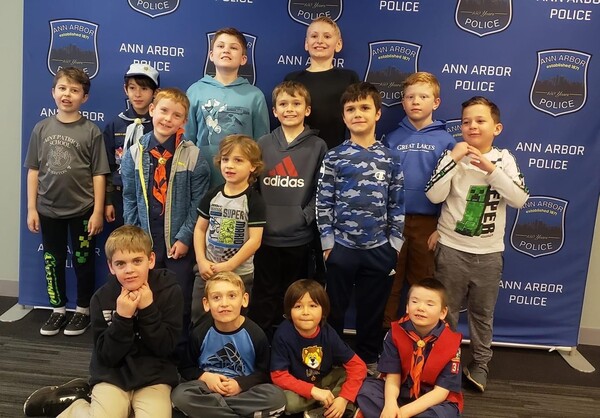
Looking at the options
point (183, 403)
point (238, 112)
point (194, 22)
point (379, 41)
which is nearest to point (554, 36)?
point (379, 41)

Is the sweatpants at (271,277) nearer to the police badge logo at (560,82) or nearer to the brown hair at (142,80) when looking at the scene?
the brown hair at (142,80)

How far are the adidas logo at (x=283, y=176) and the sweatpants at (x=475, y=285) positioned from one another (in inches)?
34.4

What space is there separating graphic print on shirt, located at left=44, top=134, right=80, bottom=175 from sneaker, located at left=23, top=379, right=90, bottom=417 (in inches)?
51.4

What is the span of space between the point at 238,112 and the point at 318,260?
99 centimetres

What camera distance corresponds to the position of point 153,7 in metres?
3.49

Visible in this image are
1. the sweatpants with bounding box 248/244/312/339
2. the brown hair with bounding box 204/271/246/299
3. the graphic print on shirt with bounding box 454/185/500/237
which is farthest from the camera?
the sweatpants with bounding box 248/244/312/339

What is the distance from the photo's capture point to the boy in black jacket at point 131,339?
2.37 metres

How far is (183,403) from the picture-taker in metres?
2.47

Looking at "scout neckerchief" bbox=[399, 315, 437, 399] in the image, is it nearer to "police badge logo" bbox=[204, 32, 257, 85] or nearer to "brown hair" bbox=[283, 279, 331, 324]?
"brown hair" bbox=[283, 279, 331, 324]

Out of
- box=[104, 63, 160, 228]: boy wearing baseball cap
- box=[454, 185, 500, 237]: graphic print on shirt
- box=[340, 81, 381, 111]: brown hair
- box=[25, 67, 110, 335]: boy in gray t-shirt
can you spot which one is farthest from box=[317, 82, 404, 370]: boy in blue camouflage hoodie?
box=[25, 67, 110, 335]: boy in gray t-shirt

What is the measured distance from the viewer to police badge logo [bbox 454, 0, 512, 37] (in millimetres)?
3334

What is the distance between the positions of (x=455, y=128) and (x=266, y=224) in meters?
1.36

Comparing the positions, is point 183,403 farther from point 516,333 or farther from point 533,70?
point 533,70

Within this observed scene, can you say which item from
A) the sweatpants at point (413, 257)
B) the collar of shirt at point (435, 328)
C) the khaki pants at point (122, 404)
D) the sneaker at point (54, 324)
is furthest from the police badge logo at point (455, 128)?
the sneaker at point (54, 324)
